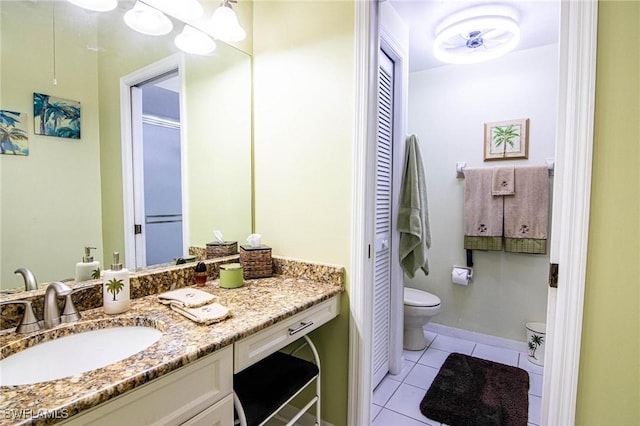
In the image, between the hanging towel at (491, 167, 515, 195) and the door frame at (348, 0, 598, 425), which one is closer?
the door frame at (348, 0, 598, 425)

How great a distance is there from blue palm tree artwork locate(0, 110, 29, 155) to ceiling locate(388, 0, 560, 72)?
1.89 metres

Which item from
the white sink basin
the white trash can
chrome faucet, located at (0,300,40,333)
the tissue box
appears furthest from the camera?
the white trash can

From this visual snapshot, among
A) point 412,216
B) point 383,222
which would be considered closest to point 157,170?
point 383,222

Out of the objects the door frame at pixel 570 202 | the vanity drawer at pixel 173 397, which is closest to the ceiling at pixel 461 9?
the door frame at pixel 570 202

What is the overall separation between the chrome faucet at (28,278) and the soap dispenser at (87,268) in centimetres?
13

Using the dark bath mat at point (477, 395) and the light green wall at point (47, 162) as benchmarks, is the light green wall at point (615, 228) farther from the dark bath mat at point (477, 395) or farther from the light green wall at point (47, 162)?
the light green wall at point (47, 162)

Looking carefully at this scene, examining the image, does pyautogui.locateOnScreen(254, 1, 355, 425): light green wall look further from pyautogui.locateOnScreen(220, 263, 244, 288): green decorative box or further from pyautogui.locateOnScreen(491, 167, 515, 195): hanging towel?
pyautogui.locateOnScreen(491, 167, 515, 195): hanging towel

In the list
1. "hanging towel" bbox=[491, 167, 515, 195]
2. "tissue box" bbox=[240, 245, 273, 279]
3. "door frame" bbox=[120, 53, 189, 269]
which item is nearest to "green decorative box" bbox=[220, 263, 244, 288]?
"tissue box" bbox=[240, 245, 273, 279]

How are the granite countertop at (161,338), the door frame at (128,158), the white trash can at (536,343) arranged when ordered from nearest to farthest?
the granite countertop at (161,338) → the door frame at (128,158) → the white trash can at (536,343)

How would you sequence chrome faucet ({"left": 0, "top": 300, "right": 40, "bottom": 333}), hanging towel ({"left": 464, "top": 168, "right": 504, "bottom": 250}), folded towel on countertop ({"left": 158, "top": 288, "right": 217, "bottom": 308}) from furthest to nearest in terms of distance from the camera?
hanging towel ({"left": 464, "top": 168, "right": 504, "bottom": 250}) → folded towel on countertop ({"left": 158, "top": 288, "right": 217, "bottom": 308}) → chrome faucet ({"left": 0, "top": 300, "right": 40, "bottom": 333})

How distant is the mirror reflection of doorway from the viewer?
1373 mm

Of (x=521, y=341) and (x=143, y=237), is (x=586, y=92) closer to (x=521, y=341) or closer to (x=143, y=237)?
(x=143, y=237)

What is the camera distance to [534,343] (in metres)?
2.34

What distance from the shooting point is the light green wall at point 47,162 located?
1.00 meters
